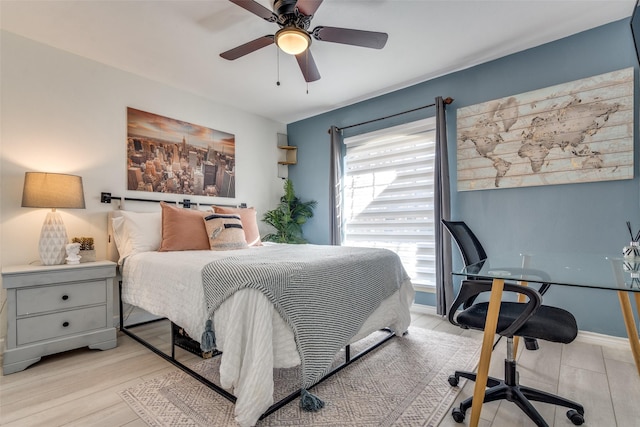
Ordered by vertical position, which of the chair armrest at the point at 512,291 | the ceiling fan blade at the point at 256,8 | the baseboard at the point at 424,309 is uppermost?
the ceiling fan blade at the point at 256,8

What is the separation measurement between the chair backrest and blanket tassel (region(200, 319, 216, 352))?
59.5 inches

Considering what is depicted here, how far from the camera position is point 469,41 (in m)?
2.66

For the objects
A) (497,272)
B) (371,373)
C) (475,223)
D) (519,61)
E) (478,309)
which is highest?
(519,61)

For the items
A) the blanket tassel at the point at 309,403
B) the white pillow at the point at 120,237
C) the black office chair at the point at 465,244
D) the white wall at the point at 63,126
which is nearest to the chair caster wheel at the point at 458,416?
the black office chair at the point at 465,244

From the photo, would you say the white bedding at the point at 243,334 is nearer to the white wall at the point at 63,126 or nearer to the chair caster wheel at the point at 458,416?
the chair caster wheel at the point at 458,416

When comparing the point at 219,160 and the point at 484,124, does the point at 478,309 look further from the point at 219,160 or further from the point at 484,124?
the point at 219,160

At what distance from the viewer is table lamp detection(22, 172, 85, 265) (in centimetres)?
227

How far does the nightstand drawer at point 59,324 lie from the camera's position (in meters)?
2.07

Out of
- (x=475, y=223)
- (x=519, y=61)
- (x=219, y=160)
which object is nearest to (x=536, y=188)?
(x=475, y=223)

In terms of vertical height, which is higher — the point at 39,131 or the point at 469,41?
the point at 469,41

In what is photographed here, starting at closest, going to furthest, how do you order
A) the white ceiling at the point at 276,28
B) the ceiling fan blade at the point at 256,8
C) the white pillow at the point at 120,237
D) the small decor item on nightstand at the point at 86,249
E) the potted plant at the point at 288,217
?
the ceiling fan blade at the point at 256,8 → the white ceiling at the point at 276,28 → the small decor item on nightstand at the point at 86,249 → the white pillow at the point at 120,237 → the potted plant at the point at 288,217

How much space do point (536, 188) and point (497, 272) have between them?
5.66 feet

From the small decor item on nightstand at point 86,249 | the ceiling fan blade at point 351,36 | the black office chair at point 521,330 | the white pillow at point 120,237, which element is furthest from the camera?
the white pillow at point 120,237

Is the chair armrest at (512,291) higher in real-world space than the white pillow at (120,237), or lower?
lower
